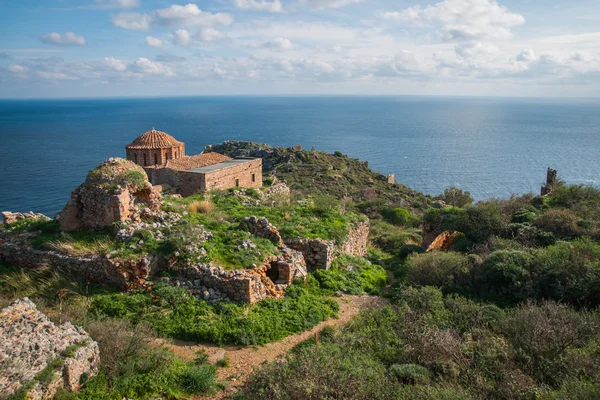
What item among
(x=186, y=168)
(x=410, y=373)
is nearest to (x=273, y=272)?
(x=410, y=373)

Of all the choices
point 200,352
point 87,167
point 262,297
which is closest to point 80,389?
point 200,352

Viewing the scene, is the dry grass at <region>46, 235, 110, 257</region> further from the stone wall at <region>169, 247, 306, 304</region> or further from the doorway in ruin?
the doorway in ruin

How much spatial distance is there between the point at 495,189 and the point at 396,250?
56.0m

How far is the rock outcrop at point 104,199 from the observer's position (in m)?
12.6

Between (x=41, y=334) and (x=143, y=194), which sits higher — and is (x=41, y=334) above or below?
below

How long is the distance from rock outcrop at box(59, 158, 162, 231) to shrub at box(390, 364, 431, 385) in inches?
358

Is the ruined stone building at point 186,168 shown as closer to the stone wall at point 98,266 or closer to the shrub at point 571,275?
the stone wall at point 98,266

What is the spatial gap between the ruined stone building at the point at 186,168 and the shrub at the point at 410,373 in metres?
16.6

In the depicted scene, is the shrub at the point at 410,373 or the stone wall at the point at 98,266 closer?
the shrub at the point at 410,373

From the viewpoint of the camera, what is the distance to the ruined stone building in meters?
22.8

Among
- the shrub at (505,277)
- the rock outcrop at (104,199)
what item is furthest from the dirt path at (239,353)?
the rock outcrop at (104,199)

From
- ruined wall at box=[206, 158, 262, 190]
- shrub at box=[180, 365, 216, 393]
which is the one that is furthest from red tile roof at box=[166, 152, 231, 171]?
shrub at box=[180, 365, 216, 393]

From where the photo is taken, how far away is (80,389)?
24.6ft

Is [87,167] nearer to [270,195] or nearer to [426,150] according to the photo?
[270,195]
